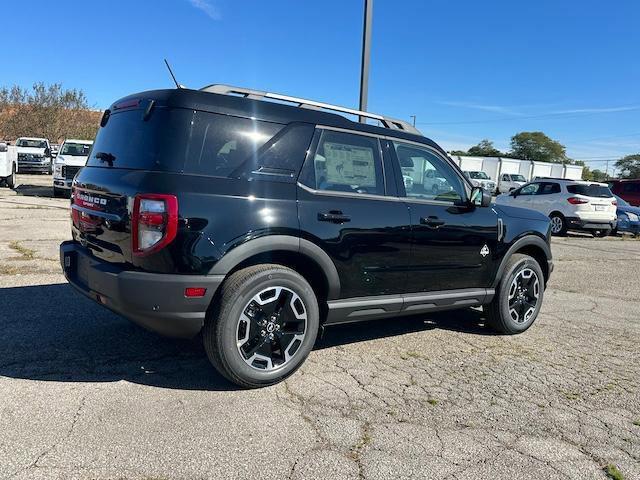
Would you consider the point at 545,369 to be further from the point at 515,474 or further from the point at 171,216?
the point at 171,216

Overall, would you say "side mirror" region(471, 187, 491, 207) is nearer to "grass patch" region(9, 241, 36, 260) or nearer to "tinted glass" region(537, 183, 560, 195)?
"grass patch" region(9, 241, 36, 260)

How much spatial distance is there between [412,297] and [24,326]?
3.37 metres

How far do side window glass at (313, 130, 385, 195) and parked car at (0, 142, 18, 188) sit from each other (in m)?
19.0

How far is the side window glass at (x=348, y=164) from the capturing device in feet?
12.7

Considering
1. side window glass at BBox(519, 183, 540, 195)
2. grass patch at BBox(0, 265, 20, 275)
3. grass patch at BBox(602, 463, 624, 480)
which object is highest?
side window glass at BBox(519, 183, 540, 195)

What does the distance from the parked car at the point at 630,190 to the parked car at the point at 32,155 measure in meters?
29.4

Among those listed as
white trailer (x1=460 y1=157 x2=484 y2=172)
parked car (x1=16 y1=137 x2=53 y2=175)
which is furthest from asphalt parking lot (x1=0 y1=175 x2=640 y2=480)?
white trailer (x1=460 y1=157 x2=484 y2=172)

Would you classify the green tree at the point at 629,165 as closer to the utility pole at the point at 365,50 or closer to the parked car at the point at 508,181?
the parked car at the point at 508,181

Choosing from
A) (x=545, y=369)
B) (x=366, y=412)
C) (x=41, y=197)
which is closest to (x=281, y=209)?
(x=366, y=412)

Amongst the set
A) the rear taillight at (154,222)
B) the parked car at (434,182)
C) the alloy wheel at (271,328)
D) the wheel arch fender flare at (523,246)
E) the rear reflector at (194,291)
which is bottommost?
the alloy wheel at (271,328)

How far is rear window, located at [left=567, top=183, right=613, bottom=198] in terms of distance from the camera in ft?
49.6

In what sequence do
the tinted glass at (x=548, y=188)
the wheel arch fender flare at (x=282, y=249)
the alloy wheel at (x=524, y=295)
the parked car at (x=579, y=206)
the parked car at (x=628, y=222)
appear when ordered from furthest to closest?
the parked car at (x=628, y=222) → the tinted glass at (x=548, y=188) → the parked car at (x=579, y=206) → the alloy wheel at (x=524, y=295) → the wheel arch fender flare at (x=282, y=249)

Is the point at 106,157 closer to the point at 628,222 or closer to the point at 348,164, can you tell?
the point at 348,164

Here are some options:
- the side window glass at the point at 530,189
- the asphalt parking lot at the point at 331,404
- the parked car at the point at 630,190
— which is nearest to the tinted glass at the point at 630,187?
the parked car at the point at 630,190
